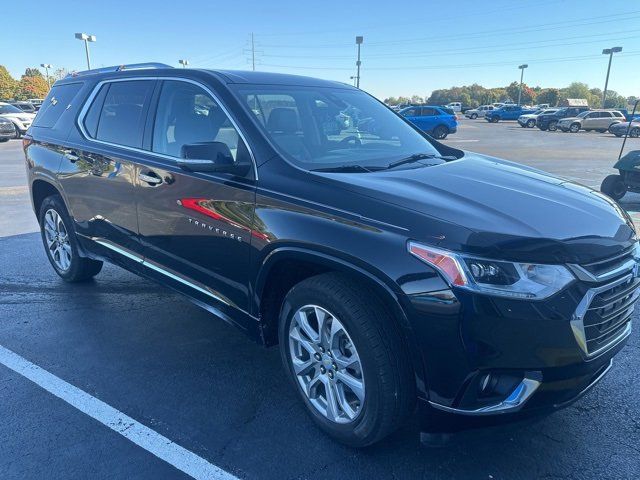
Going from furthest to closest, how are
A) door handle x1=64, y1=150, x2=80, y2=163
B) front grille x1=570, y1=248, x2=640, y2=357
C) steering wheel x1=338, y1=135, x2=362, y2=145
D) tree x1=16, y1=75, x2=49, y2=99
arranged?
1. tree x1=16, y1=75, x2=49, y2=99
2. door handle x1=64, y1=150, x2=80, y2=163
3. steering wheel x1=338, y1=135, x2=362, y2=145
4. front grille x1=570, y1=248, x2=640, y2=357

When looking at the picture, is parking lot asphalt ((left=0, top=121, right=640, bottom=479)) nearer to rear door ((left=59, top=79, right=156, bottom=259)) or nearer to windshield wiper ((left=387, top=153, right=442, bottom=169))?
rear door ((left=59, top=79, right=156, bottom=259))

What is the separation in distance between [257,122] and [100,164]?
1.69 m

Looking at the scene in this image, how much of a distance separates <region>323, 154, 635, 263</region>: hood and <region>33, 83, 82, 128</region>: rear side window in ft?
10.7

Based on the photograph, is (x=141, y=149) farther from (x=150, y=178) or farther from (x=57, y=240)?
(x=57, y=240)

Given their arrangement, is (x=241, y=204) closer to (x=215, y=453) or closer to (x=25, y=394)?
(x=215, y=453)

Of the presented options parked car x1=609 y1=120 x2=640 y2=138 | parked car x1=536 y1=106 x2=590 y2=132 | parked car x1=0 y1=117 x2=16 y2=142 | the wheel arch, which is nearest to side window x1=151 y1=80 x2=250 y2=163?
the wheel arch

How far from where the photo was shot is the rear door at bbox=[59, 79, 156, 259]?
3750 millimetres

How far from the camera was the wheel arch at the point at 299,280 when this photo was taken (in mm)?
2229

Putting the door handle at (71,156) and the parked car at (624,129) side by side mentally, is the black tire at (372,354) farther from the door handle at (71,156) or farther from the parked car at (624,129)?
the parked car at (624,129)

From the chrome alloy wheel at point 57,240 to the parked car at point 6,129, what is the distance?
21096mm

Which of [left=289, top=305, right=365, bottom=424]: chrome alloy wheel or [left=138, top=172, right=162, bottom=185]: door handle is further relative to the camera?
[left=138, top=172, right=162, bottom=185]: door handle

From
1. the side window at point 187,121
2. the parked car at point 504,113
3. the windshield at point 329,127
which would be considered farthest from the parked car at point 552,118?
the side window at point 187,121

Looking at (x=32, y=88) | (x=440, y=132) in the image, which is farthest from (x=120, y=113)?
(x=32, y=88)

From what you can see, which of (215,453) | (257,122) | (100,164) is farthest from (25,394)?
(257,122)
